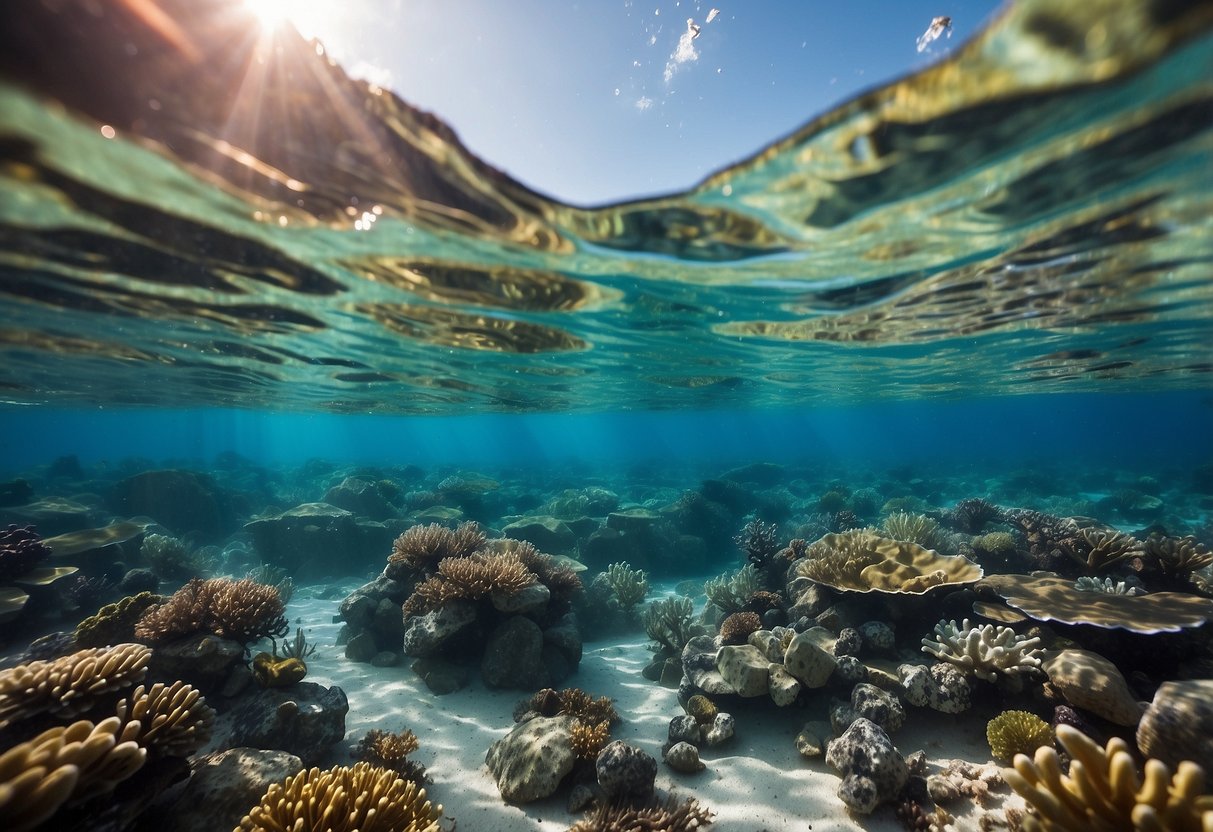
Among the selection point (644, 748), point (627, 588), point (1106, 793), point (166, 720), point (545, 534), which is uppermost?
point (1106, 793)

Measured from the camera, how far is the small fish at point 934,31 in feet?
14.5

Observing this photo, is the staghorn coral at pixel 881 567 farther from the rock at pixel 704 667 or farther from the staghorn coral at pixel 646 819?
the staghorn coral at pixel 646 819

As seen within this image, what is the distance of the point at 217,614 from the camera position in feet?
22.0

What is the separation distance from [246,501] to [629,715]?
23.9 meters

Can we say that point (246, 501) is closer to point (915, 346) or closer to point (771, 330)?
point (771, 330)

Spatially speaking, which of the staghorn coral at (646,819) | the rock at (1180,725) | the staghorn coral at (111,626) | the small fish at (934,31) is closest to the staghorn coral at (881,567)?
the rock at (1180,725)

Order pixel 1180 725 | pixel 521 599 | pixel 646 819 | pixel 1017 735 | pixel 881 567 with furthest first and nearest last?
pixel 521 599, pixel 881 567, pixel 1017 735, pixel 646 819, pixel 1180 725

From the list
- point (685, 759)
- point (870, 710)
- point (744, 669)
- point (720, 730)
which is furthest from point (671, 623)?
point (870, 710)

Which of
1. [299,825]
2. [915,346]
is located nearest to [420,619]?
[299,825]

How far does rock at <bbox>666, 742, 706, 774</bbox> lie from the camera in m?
5.75

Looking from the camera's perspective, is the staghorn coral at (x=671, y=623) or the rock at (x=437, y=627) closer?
the rock at (x=437, y=627)

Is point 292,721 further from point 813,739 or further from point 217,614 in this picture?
point 813,739

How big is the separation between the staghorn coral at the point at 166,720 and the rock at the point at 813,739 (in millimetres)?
6481

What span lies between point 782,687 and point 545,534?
1130 centimetres
